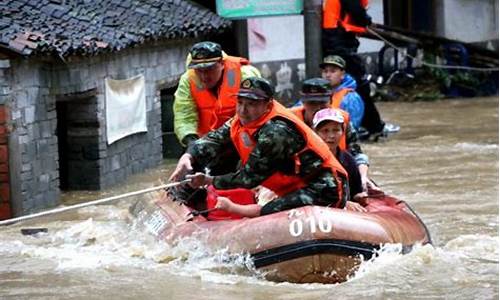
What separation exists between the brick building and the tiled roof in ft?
0.04

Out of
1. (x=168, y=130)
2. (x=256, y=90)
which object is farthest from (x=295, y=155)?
(x=168, y=130)

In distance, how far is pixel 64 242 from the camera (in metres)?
10.6

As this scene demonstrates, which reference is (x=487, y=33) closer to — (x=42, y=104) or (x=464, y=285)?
(x=42, y=104)

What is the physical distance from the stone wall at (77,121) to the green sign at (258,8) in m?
1.14

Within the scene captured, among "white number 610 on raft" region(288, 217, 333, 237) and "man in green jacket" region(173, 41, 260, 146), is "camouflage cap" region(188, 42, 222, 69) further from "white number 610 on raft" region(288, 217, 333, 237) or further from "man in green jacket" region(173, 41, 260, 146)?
"white number 610 on raft" region(288, 217, 333, 237)

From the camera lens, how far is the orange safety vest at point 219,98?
34.2ft

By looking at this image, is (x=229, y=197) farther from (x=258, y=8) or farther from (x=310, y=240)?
(x=258, y=8)

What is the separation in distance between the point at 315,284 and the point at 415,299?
2.02 ft

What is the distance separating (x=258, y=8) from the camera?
1368 centimetres

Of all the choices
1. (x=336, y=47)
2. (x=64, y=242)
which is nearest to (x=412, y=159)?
(x=336, y=47)

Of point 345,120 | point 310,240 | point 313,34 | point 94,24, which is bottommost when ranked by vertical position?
point 310,240

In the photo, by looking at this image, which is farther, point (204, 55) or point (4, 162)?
point (4, 162)

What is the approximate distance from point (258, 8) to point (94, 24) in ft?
5.35

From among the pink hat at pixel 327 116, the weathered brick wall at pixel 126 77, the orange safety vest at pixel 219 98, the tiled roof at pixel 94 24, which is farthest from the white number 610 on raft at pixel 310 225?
the weathered brick wall at pixel 126 77
